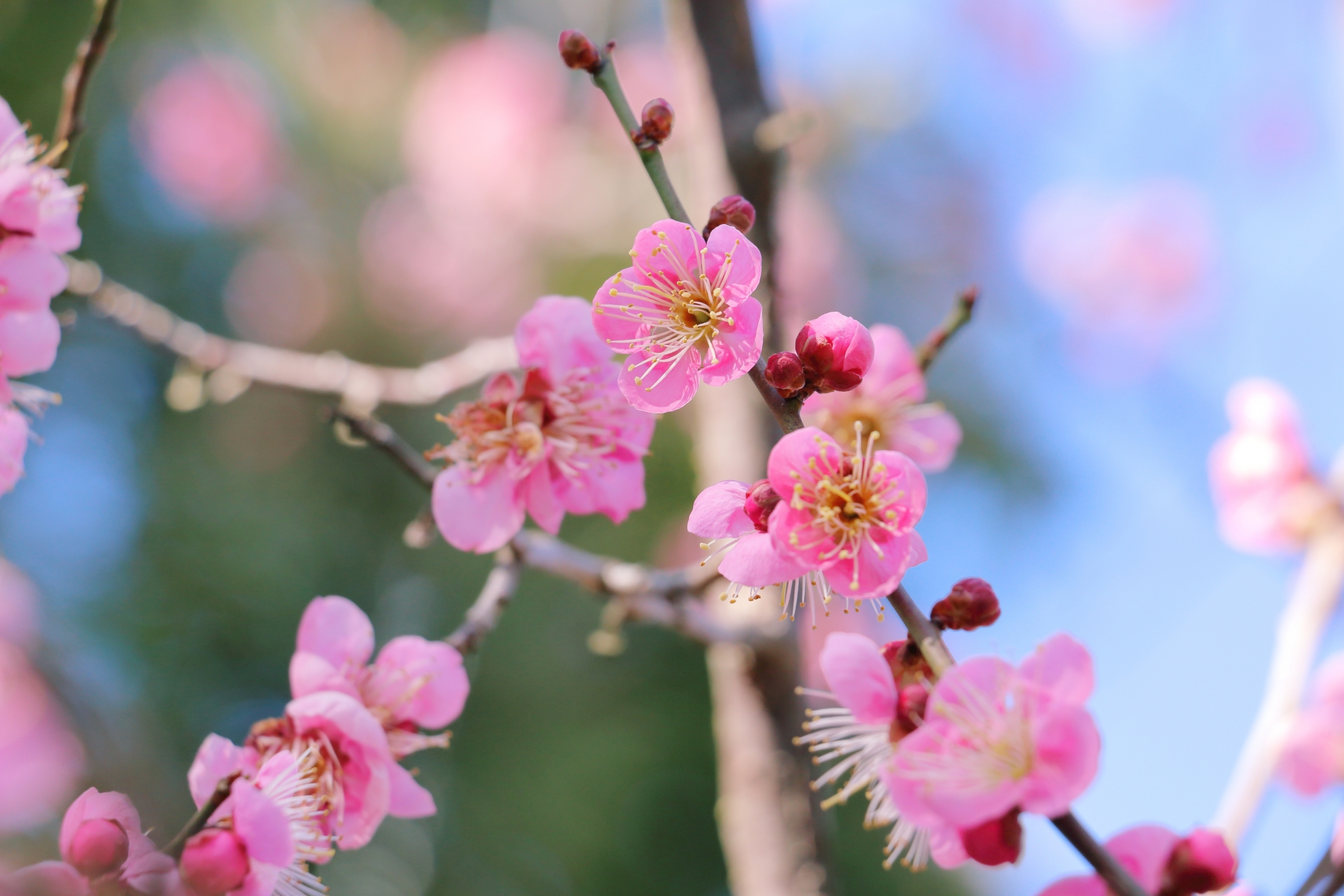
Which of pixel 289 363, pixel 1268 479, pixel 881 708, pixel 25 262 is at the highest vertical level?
pixel 1268 479

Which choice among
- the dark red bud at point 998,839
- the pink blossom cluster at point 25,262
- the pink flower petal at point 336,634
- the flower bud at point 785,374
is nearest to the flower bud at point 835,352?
the flower bud at point 785,374

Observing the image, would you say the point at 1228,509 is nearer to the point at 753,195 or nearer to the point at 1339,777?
the point at 1339,777

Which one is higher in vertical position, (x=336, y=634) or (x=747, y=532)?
(x=747, y=532)

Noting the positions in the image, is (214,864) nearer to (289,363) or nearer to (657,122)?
(657,122)

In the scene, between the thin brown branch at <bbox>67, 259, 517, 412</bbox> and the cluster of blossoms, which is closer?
the cluster of blossoms

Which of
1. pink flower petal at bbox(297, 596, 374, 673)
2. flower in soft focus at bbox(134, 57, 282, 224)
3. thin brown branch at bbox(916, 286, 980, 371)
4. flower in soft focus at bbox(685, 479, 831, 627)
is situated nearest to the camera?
flower in soft focus at bbox(685, 479, 831, 627)

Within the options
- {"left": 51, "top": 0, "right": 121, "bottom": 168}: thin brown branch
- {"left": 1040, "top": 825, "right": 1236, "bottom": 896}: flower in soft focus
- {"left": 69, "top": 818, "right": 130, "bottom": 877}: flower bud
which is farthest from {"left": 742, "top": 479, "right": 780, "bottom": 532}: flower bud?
{"left": 51, "top": 0, "right": 121, "bottom": 168}: thin brown branch

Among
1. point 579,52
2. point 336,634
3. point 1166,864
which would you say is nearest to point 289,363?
point 336,634

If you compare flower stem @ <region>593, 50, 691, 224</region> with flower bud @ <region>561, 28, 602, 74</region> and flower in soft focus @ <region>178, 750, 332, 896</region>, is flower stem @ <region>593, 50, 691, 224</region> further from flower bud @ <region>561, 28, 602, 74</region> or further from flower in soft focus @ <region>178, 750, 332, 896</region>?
flower in soft focus @ <region>178, 750, 332, 896</region>

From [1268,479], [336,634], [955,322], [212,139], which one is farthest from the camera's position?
[212,139]
